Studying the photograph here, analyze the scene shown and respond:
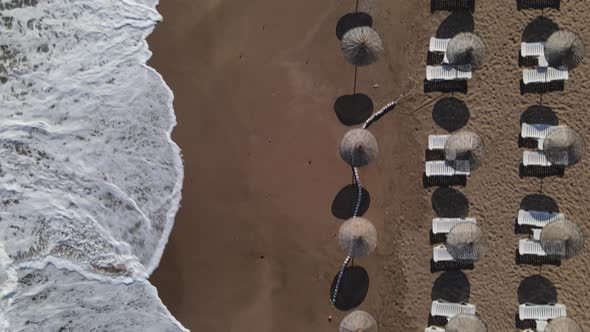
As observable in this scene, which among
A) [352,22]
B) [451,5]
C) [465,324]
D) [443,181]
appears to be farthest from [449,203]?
[352,22]

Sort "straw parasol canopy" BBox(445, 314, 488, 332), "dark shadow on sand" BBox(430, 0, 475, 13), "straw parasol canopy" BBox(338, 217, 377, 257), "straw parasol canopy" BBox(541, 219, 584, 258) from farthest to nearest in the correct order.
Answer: "dark shadow on sand" BBox(430, 0, 475, 13) < "straw parasol canopy" BBox(338, 217, 377, 257) < "straw parasol canopy" BBox(445, 314, 488, 332) < "straw parasol canopy" BBox(541, 219, 584, 258)

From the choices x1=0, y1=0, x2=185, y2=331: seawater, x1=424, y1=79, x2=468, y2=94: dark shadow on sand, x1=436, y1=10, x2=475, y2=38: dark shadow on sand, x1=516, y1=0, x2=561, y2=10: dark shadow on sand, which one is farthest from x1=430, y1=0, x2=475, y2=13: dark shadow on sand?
x1=0, y1=0, x2=185, y2=331: seawater

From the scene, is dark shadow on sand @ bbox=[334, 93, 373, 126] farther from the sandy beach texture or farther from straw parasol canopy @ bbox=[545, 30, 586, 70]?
straw parasol canopy @ bbox=[545, 30, 586, 70]

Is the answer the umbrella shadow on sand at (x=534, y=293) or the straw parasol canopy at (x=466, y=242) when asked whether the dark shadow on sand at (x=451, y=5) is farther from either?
the umbrella shadow on sand at (x=534, y=293)

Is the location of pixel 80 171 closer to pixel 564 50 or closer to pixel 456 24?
pixel 456 24

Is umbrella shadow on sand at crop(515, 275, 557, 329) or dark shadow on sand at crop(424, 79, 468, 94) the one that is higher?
dark shadow on sand at crop(424, 79, 468, 94)

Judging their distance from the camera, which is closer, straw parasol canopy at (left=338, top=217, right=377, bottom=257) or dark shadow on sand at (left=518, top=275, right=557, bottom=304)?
straw parasol canopy at (left=338, top=217, right=377, bottom=257)

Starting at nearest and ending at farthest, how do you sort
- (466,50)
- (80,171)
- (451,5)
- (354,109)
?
(466,50), (451,5), (354,109), (80,171)
